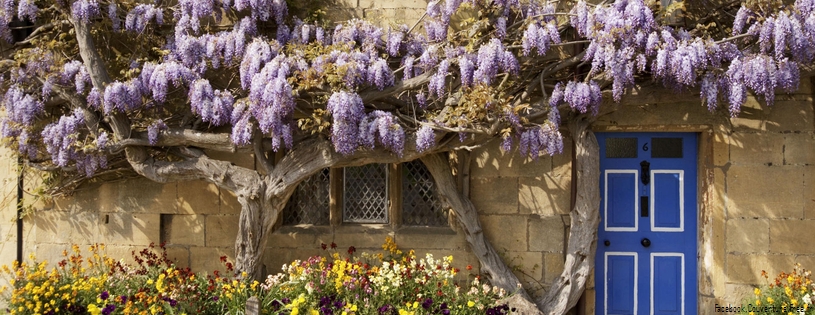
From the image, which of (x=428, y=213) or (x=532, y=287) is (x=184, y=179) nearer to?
(x=428, y=213)

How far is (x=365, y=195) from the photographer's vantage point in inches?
252

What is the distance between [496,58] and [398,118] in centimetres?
94

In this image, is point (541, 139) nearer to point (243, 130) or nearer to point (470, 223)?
point (470, 223)

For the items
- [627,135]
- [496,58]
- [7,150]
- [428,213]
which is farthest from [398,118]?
[7,150]

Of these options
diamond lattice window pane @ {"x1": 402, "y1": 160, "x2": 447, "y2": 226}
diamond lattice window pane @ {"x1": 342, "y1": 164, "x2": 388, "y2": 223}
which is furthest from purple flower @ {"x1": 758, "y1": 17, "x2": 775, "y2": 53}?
diamond lattice window pane @ {"x1": 342, "y1": 164, "x2": 388, "y2": 223}

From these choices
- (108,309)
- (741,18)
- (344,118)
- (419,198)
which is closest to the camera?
(108,309)

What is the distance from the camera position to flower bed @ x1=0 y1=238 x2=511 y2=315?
5.11 metres

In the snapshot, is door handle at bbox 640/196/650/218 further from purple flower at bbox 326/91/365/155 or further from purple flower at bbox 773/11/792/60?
purple flower at bbox 326/91/365/155

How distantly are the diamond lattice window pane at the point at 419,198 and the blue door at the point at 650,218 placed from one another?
1590 millimetres

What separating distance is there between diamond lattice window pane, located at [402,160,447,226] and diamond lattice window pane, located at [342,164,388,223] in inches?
8.0

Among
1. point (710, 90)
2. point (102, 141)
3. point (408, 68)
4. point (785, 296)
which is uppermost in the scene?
point (408, 68)

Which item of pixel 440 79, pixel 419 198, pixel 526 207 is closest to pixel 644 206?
pixel 526 207

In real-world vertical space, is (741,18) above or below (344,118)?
above

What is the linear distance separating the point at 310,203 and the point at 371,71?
1.76 m
